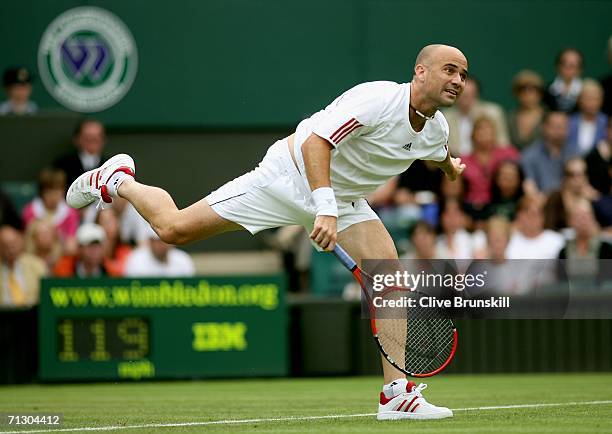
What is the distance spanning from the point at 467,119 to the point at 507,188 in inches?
46.4

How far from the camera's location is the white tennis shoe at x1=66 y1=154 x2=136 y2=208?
319 inches

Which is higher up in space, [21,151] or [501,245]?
[21,151]

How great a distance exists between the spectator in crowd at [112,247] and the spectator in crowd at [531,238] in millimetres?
3720

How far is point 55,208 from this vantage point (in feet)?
42.6

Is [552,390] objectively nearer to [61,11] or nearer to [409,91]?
[409,91]

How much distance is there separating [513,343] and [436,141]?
4754 mm

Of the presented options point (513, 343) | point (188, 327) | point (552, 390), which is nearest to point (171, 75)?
point (188, 327)

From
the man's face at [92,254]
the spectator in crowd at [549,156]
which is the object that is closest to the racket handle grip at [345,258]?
the man's face at [92,254]

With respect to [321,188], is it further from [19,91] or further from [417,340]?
[19,91]

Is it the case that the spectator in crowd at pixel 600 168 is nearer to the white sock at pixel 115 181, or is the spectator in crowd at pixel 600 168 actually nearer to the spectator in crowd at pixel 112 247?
the spectator in crowd at pixel 112 247

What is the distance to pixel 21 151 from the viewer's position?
47.2 ft

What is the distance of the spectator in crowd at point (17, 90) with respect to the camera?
14039mm

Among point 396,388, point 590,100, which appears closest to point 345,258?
point 396,388

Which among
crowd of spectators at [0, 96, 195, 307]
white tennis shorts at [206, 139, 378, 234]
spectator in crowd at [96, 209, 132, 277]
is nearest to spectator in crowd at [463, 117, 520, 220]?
crowd of spectators at [0, 96, 195, 307]
